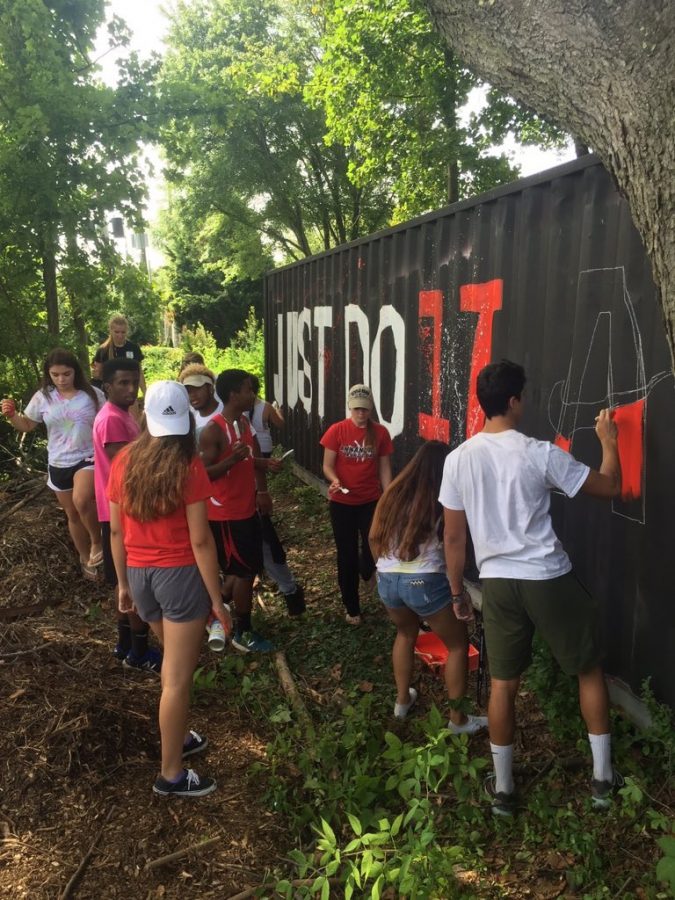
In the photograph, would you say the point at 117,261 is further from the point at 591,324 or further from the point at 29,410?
the point at 591,324

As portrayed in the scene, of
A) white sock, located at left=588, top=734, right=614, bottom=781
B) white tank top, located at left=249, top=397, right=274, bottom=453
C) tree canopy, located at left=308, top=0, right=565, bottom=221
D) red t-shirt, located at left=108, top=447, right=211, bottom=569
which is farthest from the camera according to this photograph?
tree canopy, located at left=308, top=0, right=565, bottom=221

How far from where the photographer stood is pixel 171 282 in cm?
3020

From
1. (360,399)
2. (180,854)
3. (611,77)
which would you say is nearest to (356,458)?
(360,399)

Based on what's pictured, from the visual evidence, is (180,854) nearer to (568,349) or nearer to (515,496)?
(515,496)

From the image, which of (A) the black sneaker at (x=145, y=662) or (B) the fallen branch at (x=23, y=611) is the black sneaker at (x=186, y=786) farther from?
(B) the fallen branch at (x=23, y=611)

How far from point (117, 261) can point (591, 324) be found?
6972 mm

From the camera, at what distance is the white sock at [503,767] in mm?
2762

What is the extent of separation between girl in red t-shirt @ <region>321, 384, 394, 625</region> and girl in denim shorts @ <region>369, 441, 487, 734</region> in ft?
4.46

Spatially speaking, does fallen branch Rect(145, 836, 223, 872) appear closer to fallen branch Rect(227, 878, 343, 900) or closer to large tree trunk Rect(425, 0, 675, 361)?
fallen branch Rect(227, 878, 343, 900)

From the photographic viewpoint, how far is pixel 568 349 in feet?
11.6

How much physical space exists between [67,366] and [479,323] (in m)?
3.10

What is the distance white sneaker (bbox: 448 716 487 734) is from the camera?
3.30 meters

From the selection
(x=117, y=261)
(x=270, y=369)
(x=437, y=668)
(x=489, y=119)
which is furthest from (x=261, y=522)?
→ (x=489, y=119)

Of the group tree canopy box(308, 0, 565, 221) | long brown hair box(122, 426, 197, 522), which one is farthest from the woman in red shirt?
tree canopy box(308, 0, 565, 221)
